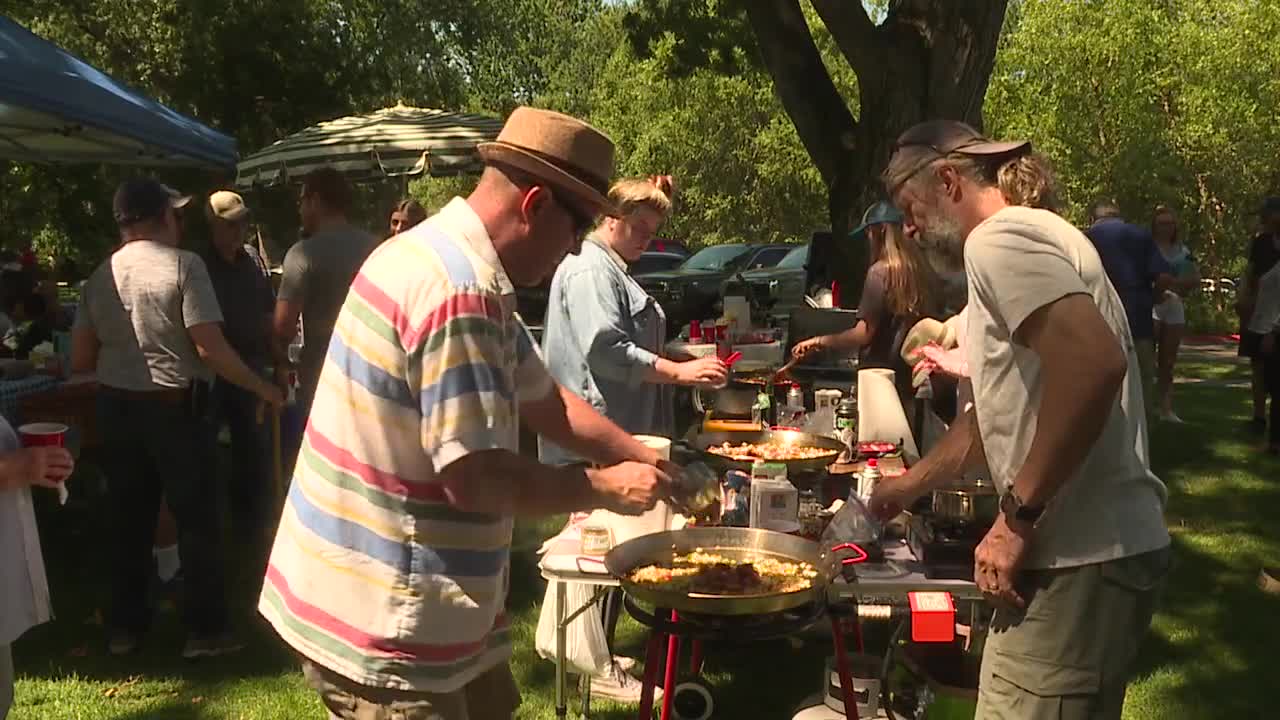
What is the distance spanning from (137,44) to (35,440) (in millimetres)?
23241

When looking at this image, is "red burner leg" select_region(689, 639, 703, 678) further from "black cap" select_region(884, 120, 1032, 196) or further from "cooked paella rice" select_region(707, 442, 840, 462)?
"black cap" select_region(884, 120, 1032, 196)

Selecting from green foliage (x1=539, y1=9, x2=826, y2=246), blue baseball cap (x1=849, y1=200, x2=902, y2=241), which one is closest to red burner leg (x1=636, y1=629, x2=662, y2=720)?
blue baseball cap (x1=849, y1=200, x2=902, y2=241)

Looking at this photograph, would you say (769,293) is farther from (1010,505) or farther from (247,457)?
(1010,505)

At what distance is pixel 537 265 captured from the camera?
2047mm

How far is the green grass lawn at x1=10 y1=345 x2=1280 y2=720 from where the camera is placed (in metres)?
4.46

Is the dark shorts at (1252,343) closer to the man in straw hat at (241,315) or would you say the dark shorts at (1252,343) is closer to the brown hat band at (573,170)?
the man in straw hat at (241,315)

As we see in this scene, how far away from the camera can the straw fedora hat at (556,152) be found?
1971mm

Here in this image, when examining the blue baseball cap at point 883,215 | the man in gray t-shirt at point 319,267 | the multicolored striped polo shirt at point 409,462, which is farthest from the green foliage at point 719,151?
the multicolored striped polo shirt at point 409,462

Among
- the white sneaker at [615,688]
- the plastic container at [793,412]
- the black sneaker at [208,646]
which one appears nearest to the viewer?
the white sneaker at [615,688]

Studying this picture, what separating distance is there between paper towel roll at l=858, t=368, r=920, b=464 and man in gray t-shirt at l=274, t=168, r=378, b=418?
248cm

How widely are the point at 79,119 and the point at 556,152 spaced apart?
5.69 metres

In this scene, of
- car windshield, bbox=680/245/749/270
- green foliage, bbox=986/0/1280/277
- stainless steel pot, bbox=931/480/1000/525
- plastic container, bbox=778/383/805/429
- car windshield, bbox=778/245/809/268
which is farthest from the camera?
car windshield, bbox=680/245/749/270

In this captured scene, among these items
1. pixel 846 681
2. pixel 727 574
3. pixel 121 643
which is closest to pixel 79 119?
pixel 121 643

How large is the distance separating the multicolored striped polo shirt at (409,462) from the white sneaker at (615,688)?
8.04ft
